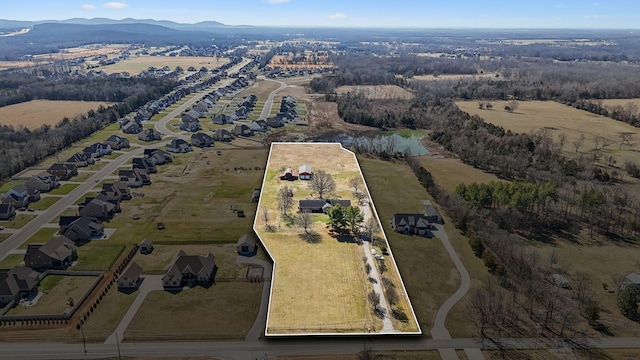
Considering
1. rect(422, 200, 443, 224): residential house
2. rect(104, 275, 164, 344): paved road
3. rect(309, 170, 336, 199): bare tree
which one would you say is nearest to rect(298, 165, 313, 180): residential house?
rect(309, 170, 336, 199): bare tree

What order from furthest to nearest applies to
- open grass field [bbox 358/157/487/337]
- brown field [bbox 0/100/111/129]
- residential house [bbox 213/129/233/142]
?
brown field [bbox 0/100/111/129]
residential house [bbox 213/129/233/142]
open grass field [bbox 358/157/487/337]

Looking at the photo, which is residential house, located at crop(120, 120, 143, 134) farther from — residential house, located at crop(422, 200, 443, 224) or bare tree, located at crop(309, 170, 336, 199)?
residential house, located at crop(422, 200, 443, 224)

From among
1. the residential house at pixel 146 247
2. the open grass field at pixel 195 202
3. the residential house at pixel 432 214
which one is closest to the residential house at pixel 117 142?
the open grass field at pixel 195 202

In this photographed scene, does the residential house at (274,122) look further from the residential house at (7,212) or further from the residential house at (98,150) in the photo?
the residential house at (7,212)

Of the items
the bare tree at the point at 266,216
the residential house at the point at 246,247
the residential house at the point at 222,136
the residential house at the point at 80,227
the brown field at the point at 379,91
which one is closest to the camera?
the residential house at the point at 246,247

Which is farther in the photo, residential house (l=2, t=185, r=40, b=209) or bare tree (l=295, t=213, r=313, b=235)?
residential house (l=2, t=185, r=40, b=209)

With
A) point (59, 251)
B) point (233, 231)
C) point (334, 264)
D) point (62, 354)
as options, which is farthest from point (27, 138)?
point (334, 264)
